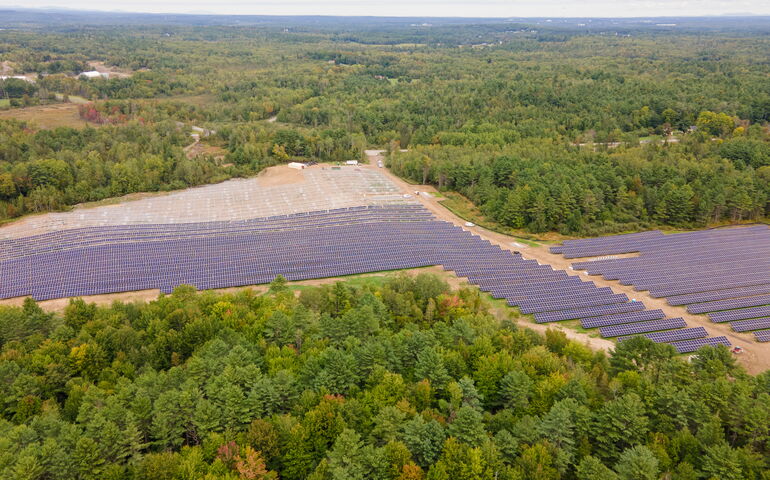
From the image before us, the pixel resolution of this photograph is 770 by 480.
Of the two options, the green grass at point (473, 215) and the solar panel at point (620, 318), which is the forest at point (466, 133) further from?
the solar panel at point (620, 318)

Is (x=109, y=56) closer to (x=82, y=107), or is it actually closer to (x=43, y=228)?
(x=82, y=107)

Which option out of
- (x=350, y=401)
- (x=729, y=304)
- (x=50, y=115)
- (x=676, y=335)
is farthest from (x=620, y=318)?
(x=50, y=115)

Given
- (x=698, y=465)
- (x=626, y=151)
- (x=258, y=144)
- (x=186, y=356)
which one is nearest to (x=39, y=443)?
(x=186, y=356)

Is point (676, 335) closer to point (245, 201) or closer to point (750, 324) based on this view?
point (750, 324)

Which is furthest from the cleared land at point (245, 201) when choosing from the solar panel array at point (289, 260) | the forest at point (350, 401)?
the forest at point (350, 401)

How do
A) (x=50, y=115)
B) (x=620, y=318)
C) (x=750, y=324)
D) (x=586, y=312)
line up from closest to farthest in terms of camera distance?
(x=750, y=324) → (x=620, y=318) → (x=586, y=312) → (x=50, y=115)

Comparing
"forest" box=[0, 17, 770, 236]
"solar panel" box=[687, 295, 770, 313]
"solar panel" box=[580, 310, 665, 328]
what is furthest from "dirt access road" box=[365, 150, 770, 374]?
"forest" box=[0, 17, 770, 236]

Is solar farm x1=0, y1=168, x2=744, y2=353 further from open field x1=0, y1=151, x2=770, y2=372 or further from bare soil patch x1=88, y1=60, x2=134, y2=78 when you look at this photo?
bare soil patch x1=88, y1=60, x2=134, y2=78
